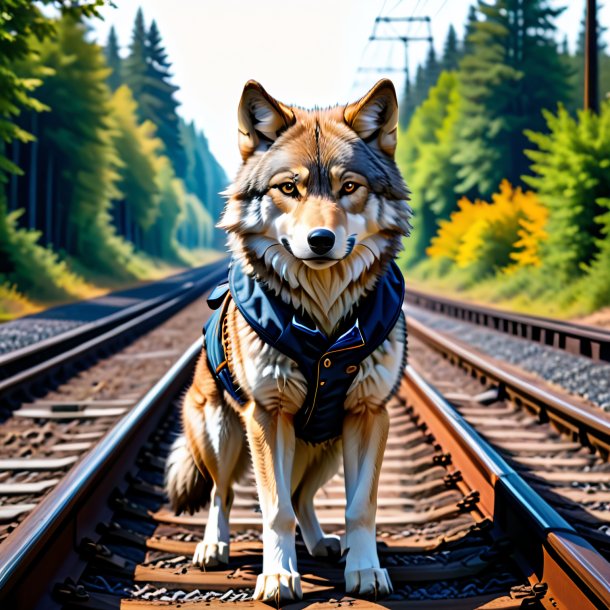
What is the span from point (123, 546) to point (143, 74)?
2561 inches

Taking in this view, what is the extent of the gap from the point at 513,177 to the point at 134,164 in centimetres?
2275

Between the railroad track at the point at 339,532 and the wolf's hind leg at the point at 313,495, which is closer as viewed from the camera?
the railroad track at the point at 339,532

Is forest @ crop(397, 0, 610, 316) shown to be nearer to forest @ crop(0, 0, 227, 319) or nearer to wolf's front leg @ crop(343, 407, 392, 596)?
forest @ crop(0, 0, 227, 319)

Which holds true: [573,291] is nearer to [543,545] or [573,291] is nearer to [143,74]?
[543,545]

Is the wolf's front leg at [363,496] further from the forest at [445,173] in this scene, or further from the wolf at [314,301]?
the forest at [445,173]

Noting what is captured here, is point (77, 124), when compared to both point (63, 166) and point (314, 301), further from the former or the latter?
point (314, 301)

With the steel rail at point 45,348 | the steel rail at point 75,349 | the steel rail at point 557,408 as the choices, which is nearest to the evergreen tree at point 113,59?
the steel rail at point 75,349

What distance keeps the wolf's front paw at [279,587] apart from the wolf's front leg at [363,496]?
216mm

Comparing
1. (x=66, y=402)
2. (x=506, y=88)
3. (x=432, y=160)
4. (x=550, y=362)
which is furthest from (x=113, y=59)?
(x=66, y=402)

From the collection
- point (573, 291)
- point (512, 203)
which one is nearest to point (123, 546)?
point (573, 291)

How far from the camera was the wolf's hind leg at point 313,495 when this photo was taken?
140 inches

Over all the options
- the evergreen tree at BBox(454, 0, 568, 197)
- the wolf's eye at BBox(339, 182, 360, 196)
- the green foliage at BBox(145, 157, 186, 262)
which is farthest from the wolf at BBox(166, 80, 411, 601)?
the green foliage at BBox(145, 157, 186, 262)

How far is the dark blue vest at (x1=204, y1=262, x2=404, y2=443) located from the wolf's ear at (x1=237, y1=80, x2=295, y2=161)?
550 mm

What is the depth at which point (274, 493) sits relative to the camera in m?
3.08
